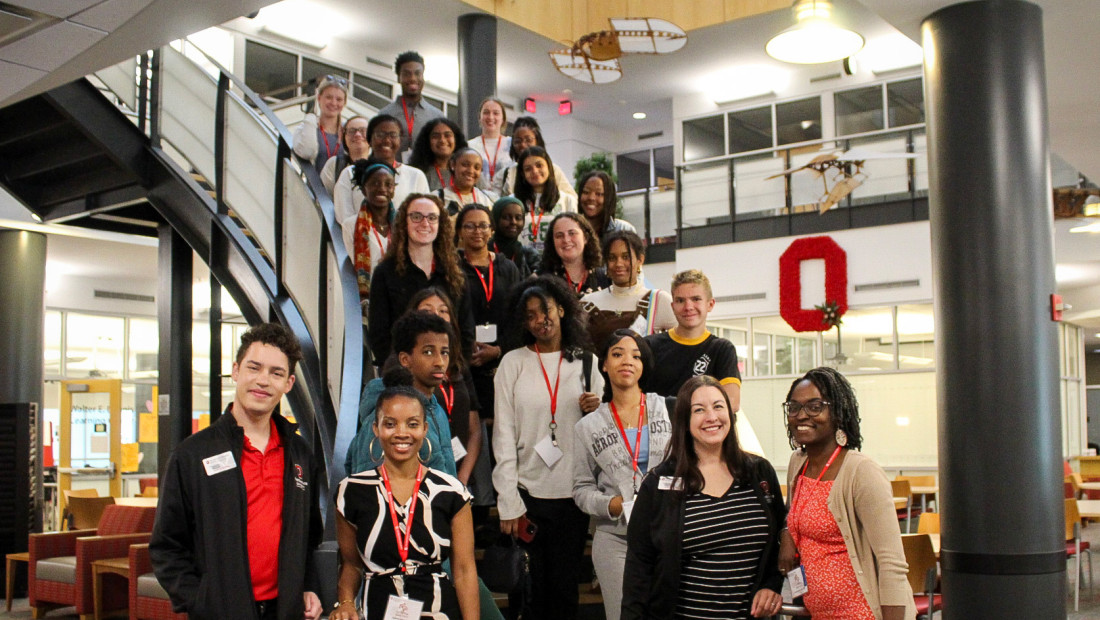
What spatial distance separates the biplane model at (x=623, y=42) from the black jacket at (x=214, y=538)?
974 cm

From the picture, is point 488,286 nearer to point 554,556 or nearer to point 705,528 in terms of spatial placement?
point 554,556

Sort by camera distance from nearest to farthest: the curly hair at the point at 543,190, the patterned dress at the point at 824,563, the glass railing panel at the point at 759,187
A: the patterned dress at the point at 824,563 < the curly hair at the point at 543,190 < the glass railing panel at the point at 759,187

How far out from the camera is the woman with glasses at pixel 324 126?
708 cm

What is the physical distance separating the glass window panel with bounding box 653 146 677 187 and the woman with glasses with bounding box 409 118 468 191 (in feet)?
46.5

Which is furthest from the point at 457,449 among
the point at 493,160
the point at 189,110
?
the point at 189,110

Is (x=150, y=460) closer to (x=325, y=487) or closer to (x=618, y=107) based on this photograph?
(x=618, y=107)

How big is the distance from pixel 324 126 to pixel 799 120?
11679 millimetres

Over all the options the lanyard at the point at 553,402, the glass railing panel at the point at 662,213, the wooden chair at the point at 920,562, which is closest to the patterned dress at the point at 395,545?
the lanyard at the point at 553,402

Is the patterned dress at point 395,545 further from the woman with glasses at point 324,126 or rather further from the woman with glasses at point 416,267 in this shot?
the woman with glasses at point 324,126

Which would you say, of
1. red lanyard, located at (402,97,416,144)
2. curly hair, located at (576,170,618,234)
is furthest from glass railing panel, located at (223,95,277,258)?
curly hair, located at (576,170,618,234)

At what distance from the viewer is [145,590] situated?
301 inches

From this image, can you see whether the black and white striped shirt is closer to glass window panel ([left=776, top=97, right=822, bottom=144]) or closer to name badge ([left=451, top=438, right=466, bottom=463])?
name badge ([left=451, top=438, right=466, bottom=463])

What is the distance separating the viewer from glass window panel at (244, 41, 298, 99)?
578 inches

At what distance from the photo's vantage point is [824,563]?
312 centimetres
